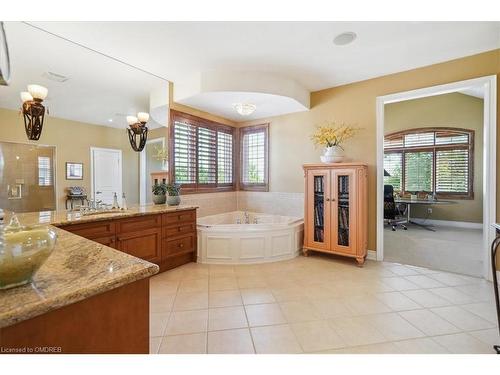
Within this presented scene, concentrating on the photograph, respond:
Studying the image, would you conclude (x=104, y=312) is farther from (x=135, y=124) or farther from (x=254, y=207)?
(x=254, y=207)

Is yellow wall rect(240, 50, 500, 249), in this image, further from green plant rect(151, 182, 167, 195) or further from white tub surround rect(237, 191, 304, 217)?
green plant rect(151, 182, 167, 195)

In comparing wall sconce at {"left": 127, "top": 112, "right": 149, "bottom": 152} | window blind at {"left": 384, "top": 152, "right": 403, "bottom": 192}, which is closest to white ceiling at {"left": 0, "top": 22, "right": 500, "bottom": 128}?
wall sconce at {"left": 127, "top": 112, "right": 149, "bottom": 152}

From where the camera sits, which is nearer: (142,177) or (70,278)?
(70,278)

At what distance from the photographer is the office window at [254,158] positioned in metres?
4.79

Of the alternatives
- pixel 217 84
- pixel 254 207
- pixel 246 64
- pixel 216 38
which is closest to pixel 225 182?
pixel 254 207

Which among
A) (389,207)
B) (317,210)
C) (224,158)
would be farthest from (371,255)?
(224,158)

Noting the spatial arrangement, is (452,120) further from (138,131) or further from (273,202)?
(138,131)

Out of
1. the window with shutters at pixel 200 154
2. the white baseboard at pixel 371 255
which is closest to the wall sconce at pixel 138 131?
the window with shutters at pixel 200 154

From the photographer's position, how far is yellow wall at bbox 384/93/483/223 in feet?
18.9

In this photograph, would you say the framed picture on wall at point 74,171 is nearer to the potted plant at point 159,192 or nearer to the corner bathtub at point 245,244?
the potted plant at point 159,192

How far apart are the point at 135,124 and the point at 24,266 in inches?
109

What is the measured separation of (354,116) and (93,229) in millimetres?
3873

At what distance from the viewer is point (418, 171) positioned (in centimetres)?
658
